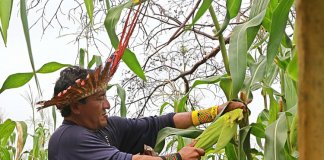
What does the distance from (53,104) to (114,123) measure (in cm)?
22

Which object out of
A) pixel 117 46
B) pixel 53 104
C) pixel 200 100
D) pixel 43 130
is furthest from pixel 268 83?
pixel 43 130

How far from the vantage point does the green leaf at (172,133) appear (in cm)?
118

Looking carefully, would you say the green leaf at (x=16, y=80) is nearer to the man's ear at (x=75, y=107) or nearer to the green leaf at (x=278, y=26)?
the man's ear at (x=75, y=107)

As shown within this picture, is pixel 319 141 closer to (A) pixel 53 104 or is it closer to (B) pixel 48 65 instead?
(B) pixel 48 65

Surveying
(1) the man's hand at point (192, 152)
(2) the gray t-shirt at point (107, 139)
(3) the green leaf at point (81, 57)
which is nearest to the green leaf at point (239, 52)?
(1) the man's hand at point (192, 152)

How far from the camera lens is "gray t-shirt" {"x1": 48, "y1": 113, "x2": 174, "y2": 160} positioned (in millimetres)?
1416

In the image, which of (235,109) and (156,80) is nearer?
(235,109)

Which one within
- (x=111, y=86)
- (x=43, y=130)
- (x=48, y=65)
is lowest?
(x=43, y=130)

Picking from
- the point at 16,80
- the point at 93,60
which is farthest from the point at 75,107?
the point at 16,80

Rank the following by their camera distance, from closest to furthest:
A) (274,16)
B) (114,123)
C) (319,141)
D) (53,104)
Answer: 1. (319,141)
2. (274,16)
3. (53,104)
4. (114,123)

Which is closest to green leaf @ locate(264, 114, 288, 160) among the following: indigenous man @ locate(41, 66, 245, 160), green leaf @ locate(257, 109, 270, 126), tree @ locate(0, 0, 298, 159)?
tree @ locate(0, 0, 298, 159)

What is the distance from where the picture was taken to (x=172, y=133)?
1.21 metres

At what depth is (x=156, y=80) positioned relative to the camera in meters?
1.86

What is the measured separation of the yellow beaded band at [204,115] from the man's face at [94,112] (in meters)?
0.30
